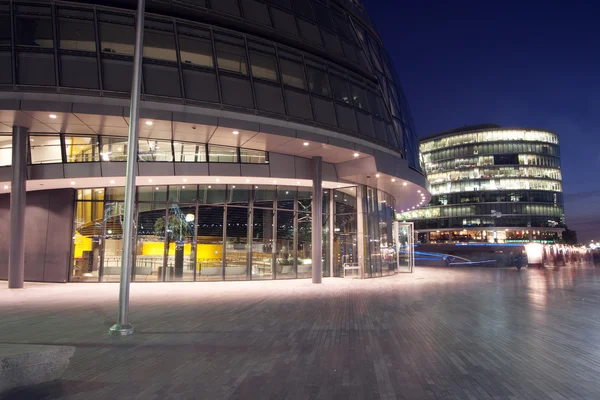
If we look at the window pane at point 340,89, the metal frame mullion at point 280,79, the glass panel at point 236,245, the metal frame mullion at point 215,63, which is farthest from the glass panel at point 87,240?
the window pane at point 340,89

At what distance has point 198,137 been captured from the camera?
2138 cm

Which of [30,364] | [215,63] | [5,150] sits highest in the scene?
[215,63]

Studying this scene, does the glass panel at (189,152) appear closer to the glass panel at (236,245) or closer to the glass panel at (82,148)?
the glass panel at (82,148)

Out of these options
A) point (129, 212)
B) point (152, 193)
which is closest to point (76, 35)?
point (152, 193)

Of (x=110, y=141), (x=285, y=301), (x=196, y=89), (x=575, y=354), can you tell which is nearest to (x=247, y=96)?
(x=196, y=89)

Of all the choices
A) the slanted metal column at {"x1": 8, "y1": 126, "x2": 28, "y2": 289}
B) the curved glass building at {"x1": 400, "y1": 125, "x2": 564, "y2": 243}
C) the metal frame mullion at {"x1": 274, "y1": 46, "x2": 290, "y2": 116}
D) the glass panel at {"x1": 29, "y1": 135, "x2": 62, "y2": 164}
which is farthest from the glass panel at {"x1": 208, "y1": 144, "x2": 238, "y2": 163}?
the curved glass building at {"x1": 400, "y1": 125, "x2": 564, "y2": 243}

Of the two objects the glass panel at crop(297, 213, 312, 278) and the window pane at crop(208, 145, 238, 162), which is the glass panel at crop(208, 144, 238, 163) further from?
the glass panel at crop(297, 213, 312, 278)

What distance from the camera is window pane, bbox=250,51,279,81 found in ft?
69.3

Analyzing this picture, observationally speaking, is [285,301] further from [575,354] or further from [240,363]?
[575,354]

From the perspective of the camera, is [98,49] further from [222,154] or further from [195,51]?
[222,154]

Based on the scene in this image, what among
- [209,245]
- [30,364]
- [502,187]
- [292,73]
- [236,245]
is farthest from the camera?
[502,187]

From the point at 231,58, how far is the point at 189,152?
16.8 ft

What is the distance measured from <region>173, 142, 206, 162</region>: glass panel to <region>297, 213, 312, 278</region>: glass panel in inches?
289

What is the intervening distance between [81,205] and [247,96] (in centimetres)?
1104
